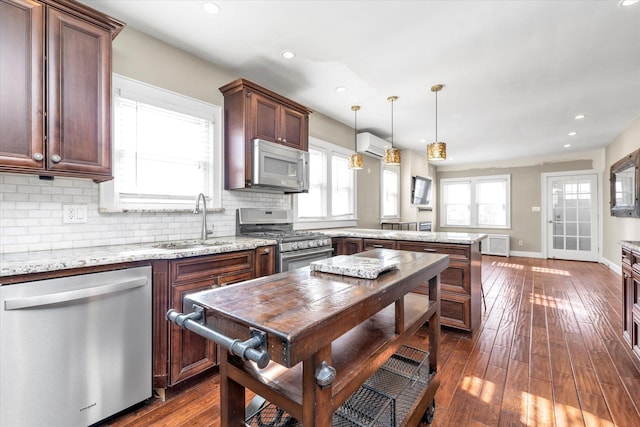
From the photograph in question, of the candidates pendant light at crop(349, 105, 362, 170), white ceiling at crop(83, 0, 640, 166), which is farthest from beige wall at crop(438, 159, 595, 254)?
pendant light at crop(349, 105, 362, 170)

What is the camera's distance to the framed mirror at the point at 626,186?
4.11 meters

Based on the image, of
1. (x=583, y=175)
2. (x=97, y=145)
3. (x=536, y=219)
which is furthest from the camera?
(x=536, y=219)

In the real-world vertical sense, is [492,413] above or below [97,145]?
below

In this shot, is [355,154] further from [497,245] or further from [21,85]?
[497,245]

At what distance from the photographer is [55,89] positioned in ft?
5.60

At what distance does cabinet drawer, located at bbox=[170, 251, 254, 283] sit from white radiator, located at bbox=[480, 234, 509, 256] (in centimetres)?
731

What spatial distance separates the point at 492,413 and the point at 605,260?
680 centimetres

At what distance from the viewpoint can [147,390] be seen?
182 cm

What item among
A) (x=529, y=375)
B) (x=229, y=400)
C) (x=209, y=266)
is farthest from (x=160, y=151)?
(x=529, y=375)

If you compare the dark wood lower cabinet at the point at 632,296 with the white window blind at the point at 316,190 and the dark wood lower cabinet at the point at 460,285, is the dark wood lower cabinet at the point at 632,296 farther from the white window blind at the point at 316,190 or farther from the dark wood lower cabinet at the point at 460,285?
the white window blind at the point at 316,190

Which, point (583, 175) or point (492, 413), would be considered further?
point (583, 175)

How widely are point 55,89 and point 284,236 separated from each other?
1928 millimetres

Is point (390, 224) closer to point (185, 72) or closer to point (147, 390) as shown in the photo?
point (185, 72)

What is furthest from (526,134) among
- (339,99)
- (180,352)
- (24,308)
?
(24,308)
